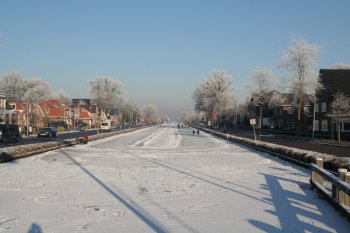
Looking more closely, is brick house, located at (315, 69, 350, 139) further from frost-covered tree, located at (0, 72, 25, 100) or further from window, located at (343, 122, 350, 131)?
frost-covered tree, located at (0, 72, 25, 100)

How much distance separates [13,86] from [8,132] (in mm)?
73146

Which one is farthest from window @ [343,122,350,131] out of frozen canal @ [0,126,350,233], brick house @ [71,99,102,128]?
brick house @ [71,99,102,128]

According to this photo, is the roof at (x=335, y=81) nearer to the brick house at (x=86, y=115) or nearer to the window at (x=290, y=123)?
the window at (x=290, y=123)

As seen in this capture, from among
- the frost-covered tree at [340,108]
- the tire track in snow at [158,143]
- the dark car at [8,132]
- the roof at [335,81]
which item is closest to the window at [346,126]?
the frost-covered tree at [340,108]

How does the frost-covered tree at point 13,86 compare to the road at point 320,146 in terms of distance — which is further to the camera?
the frost-covered tree at point 13,86

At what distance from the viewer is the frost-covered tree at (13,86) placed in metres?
110

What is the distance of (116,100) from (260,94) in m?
58.6

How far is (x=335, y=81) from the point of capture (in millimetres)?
69062

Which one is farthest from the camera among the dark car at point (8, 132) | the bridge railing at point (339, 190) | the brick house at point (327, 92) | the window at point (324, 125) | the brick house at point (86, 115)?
the brick house at point (86, 115)

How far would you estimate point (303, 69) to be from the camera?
64938mm

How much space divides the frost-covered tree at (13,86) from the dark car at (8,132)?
7029 cm

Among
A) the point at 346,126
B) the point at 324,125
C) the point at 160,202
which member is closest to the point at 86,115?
the point at 324,125

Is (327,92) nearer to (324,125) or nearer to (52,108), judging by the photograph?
(324,125)

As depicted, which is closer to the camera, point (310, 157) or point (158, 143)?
point (310, 157)
